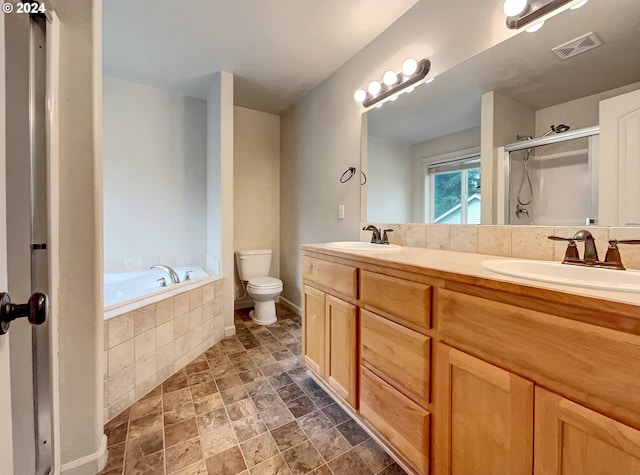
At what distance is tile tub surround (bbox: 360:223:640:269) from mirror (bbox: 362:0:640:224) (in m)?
0.07

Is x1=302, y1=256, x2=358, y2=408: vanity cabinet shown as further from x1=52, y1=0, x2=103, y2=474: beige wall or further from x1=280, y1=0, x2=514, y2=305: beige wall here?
x1=52, y1=0, x2=103, y2=474: beige wall

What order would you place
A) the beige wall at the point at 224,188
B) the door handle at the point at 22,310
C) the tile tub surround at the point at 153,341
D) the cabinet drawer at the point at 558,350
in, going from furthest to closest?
the beige wall at the point at 224,188 < the tile tub surround at the point at 153,341 < the cabinet drawer at the point at 558,350 < the door handle at the point at 22,310

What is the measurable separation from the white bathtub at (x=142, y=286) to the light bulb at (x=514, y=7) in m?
2.39

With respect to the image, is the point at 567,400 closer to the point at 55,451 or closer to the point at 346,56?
the point at 55,451

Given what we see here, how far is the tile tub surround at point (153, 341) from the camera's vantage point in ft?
4.93

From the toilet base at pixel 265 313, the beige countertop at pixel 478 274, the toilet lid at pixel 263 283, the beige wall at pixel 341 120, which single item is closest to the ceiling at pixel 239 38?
the beige wall at pixel 341 120

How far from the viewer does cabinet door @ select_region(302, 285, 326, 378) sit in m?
1.62

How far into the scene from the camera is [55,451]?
993 millimetres

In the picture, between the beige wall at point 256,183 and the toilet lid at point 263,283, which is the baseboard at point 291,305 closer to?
the beige wall at point 256,183

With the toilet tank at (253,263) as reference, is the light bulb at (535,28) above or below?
above

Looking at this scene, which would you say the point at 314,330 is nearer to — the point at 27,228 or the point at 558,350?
the point at 558,350

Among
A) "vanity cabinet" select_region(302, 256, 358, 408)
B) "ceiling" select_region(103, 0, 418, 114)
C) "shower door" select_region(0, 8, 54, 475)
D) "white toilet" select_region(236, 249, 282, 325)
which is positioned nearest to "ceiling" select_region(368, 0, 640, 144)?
"ceiling" select_region(103, 0, 418, 114)

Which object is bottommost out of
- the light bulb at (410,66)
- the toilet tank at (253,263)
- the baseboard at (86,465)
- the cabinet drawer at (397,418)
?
the baseboard at (86,465)

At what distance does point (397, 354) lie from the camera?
1.12 m
